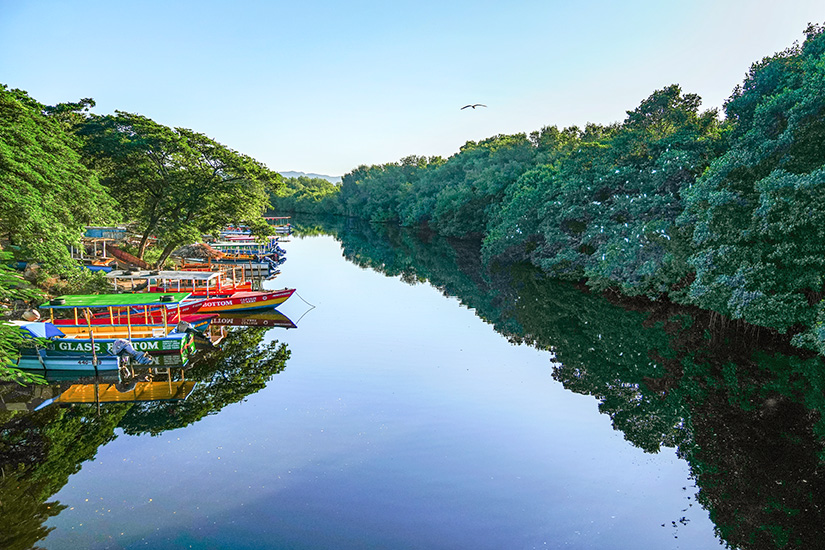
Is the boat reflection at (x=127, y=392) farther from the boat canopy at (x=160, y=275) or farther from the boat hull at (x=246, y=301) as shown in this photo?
the boat canopy at (x=160, y=275)

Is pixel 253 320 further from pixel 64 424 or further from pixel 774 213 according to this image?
pixel 774 213

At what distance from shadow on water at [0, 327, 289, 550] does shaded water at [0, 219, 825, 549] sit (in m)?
0.08

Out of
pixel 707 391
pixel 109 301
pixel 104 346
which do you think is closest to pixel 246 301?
pixel 109 301

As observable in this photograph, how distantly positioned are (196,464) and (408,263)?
45.1 meters

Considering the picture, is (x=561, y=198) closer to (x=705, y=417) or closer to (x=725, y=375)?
(x=725, y=375)

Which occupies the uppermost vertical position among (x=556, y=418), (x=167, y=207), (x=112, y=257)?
(x=167, y=207)

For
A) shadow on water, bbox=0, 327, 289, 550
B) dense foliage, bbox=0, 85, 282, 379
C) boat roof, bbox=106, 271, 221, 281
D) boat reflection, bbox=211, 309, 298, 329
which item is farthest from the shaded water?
dense foliage, bbox=0, 85, 282, 379

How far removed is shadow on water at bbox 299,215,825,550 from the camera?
42.9 feet

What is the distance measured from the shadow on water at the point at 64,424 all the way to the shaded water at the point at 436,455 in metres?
0.08

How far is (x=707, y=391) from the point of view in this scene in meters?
20.1

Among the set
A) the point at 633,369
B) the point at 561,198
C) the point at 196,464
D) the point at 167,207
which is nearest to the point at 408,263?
the point at 561,198

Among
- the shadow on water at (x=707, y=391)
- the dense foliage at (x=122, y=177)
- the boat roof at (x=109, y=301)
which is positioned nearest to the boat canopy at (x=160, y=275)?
the dense foliage at (x=122, y=177)

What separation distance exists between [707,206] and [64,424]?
26990 millimetres

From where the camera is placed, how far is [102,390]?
762 inches
